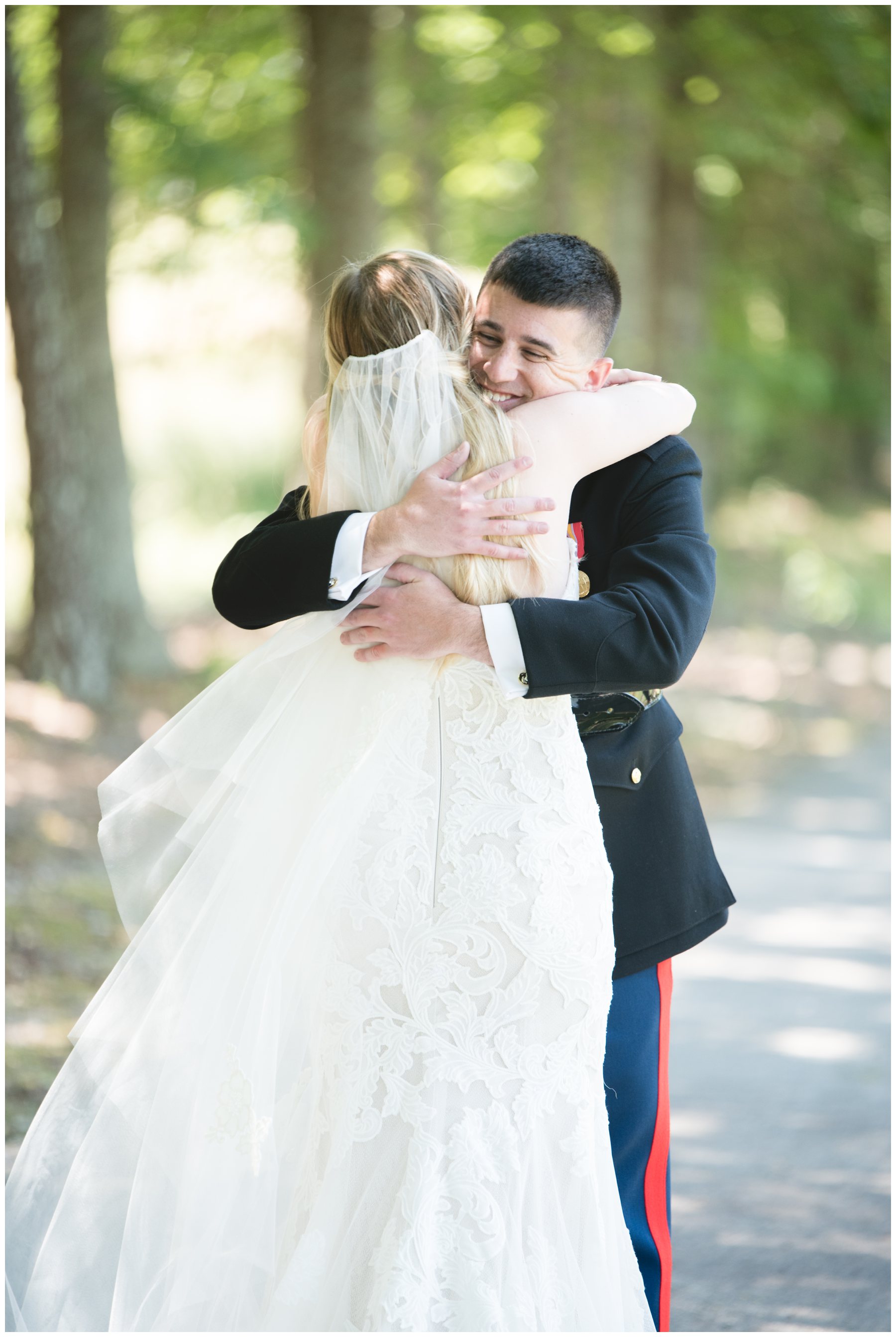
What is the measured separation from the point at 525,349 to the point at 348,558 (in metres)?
0.52

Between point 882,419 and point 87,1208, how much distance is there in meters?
17.2

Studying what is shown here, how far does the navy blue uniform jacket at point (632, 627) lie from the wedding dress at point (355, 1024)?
0.12m

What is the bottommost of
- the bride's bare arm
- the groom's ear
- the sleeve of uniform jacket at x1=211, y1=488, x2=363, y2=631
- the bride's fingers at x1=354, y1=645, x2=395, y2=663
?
the bride's fingers at x1=354, y1=645, x2=395, y2=663

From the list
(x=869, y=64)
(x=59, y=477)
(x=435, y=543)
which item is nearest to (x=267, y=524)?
(x=435, y=543)

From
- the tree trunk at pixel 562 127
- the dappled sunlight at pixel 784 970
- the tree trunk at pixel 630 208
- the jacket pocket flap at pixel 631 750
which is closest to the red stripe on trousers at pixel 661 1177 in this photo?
the jacket pocket flap at pixel 631 750

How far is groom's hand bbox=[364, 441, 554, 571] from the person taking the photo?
224cm

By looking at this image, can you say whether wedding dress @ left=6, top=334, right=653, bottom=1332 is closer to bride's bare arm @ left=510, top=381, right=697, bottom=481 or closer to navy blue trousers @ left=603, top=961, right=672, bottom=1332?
bride's bare arm @ left=510, top=381, right=697, bottom=481

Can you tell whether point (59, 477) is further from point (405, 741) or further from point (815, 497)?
point (815, 497)

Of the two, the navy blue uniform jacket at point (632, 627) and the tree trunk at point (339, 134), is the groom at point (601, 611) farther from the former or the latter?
the tree trunk at point (339, 134)

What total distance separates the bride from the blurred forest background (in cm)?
185

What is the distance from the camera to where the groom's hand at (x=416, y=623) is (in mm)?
2279

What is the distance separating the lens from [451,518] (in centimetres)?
223

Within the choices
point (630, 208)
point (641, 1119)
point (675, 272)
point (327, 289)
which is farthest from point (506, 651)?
point (675, 272)

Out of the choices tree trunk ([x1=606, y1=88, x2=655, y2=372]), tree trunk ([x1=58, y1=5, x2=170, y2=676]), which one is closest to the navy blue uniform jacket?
tree trunk ([x1=58, y1=5, x2=170, y2=676])
